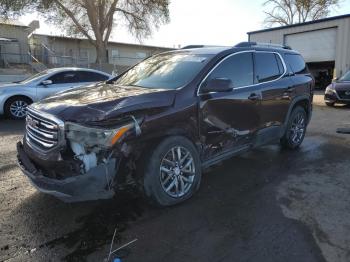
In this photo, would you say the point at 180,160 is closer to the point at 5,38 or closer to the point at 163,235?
the point at 163,235

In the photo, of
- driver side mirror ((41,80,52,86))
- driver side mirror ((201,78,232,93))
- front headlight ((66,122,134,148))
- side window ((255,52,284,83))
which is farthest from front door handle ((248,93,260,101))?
driver side mirror ((41,80,52,86))

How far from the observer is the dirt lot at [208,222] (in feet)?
10.0

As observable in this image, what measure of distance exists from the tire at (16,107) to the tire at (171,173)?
7.83m

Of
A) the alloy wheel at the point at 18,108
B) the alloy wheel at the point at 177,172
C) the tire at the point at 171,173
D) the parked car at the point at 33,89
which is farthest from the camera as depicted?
the alloy wheel at the point at 18,108

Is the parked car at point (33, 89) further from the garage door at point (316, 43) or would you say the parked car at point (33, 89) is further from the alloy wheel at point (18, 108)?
the garage door at point (316, 43)

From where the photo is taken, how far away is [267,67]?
550 centimetres

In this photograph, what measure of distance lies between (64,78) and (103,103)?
7723 millimetres

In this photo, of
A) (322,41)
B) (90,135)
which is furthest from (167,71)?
(322,41)

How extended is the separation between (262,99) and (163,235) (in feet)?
9.28

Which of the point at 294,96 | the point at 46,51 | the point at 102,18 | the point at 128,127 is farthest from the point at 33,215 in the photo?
the point at 46,51

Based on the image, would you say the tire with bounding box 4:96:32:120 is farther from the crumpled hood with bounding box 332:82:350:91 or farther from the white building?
the white building

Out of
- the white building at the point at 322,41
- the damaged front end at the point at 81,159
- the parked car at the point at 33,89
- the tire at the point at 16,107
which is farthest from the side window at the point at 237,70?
the white building at the point at 322,41

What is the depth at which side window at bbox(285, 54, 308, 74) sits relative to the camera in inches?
244

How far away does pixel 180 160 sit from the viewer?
399 cm
